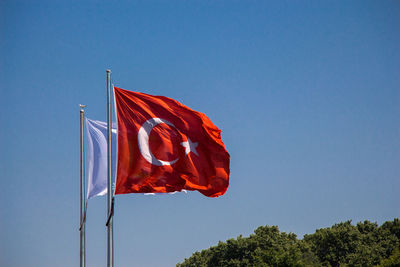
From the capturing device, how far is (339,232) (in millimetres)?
81875

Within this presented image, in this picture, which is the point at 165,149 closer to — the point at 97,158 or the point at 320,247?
the point at 97,158

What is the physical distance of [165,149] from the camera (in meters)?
23.5

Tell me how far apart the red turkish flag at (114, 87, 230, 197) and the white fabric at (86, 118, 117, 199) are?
12.7 feet

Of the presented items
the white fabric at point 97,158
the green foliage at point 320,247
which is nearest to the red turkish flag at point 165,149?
the white fabric at point 97,158

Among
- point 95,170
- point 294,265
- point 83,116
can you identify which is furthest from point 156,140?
point 294,265

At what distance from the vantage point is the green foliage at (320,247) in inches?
3108

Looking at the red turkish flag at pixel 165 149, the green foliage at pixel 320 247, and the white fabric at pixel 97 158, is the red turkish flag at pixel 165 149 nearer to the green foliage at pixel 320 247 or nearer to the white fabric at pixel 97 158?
the white fabric at pixel 97 158

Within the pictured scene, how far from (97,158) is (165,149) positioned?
191 inches

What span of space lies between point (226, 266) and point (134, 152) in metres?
59.8

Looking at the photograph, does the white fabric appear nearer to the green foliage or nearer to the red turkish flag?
the red turkish flag

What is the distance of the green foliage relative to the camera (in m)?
78.9

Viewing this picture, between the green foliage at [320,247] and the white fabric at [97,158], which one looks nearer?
the white fabric at [97,158]

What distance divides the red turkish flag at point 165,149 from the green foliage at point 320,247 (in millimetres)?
53518

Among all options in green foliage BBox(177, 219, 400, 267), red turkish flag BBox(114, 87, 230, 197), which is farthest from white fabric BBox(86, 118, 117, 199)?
green foliage BBox(177, 219, 400, 267)
